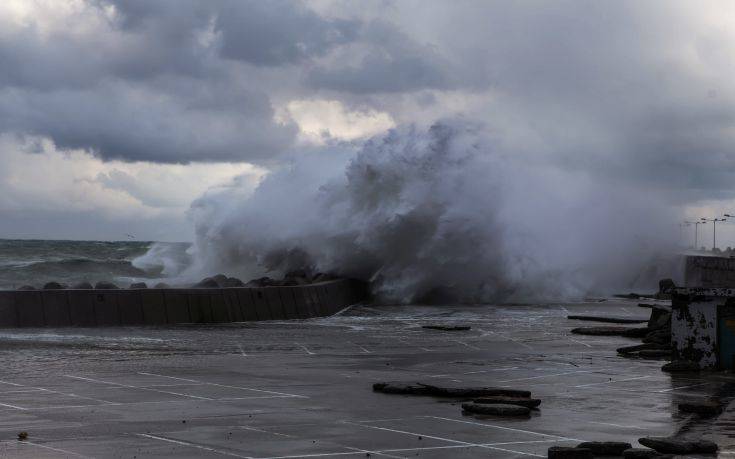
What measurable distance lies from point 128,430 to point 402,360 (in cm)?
676

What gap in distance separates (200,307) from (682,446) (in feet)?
45.3

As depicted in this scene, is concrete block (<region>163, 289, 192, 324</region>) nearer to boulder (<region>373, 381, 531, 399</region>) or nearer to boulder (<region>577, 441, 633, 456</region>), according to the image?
boulder (<region>373, 381, 531, 399</region>)

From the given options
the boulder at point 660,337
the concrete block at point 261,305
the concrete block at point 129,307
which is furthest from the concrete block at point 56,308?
the boulder at point 660,337

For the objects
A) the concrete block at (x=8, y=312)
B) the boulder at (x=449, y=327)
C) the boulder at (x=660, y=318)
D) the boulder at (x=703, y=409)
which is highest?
the concrete block at (x=8, y=312)

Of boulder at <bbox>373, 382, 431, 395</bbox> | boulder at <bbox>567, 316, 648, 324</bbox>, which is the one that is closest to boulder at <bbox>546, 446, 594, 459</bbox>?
boulder at <bbox>373, 382, 431, 395</bbox>

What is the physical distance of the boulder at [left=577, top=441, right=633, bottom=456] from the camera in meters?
8.03

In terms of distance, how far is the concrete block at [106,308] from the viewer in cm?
1922

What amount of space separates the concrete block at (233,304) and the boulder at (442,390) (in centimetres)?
984

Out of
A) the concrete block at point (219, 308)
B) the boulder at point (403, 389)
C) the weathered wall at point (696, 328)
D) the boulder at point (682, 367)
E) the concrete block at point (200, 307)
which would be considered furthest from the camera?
the concrete block at point (219, 308)

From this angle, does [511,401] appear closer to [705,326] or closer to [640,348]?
[705,326]

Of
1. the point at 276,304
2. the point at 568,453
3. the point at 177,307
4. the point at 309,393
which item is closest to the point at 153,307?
the point at 177,307

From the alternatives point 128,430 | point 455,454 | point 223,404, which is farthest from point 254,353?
point 455,454

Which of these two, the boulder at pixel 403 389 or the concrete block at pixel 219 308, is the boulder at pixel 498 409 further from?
the concrete block at pixel 219 308

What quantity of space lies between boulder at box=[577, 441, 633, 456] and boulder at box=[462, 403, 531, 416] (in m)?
1.94
